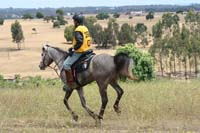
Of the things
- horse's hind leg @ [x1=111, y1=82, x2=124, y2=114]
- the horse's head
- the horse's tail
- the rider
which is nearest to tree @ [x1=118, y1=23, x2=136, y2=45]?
the horse's head

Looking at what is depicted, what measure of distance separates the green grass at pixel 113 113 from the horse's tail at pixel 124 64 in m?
1.04

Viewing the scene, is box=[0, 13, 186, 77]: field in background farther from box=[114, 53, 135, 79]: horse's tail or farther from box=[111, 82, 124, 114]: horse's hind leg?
box=[114, 53, 135, 79]: horse's tail

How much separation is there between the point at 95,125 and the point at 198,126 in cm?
212

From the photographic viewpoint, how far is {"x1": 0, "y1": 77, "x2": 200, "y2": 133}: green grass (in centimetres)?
1145

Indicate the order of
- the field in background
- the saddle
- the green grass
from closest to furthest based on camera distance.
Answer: the green grass
the saddle
the field in background

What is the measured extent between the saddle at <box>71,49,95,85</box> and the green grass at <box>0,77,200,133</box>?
43.7 inches

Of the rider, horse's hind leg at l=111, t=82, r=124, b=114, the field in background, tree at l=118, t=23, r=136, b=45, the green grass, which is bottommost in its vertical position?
the field in background

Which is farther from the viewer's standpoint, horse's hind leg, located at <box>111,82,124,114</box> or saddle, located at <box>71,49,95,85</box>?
horse's hind leg, located at <box>111,82,124,114</box>

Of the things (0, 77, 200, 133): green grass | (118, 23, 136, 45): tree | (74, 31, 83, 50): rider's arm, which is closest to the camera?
(0, 77, 200, 133): green grass

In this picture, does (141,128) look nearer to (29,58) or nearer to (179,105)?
(179,105)

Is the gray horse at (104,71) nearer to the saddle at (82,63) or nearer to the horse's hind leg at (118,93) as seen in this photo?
the saddle at (82,63)

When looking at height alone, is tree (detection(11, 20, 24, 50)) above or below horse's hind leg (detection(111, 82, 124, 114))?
below

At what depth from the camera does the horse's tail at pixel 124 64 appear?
38.5 ft

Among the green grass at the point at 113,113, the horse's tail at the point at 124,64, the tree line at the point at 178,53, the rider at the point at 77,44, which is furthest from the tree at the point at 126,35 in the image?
the horse's tail at the point at 124,64
